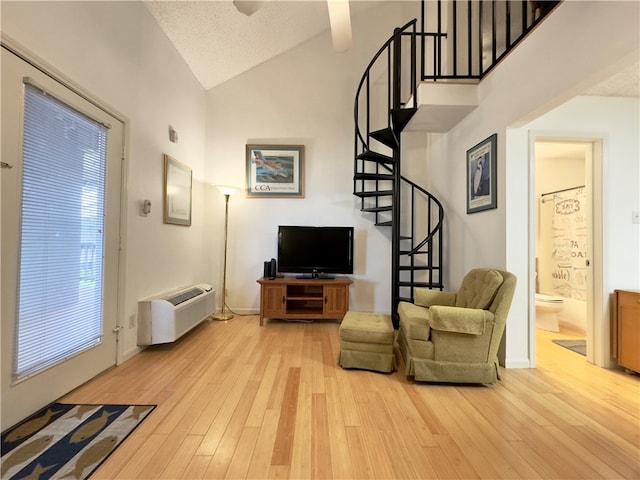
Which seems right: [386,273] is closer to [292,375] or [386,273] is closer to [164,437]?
[292,375]

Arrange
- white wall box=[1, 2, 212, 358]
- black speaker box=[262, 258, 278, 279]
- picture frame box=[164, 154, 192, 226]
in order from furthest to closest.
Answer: black speaker box=[262, 258, 278, 279] → picture frame box=[164, 154, 192, 226] → white wall box=[1, 2, 212, 358]

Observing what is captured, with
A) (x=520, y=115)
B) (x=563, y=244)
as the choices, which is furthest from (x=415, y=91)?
(x=563, y=244)

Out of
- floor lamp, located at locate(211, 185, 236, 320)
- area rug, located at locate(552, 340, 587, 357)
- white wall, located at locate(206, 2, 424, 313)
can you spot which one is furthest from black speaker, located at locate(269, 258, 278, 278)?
area rug, located at locate(552, 340, 587, 357)

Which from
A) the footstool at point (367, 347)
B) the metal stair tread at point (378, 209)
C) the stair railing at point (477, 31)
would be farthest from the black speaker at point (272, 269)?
the stair railing at point (477, 31)

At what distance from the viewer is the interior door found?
1.50 meters

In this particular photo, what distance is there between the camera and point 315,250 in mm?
3844

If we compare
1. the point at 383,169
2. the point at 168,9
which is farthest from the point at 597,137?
the point at 168,9

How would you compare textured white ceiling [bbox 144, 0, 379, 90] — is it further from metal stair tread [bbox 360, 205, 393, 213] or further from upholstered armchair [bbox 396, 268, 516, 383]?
upholstered armchair [bbox 396, 268, 516, 383]

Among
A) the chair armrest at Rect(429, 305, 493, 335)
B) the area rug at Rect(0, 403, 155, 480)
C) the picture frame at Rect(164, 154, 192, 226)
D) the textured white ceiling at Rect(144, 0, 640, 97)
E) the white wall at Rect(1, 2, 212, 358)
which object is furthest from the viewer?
the picture frame at Rect(164, 154, 192, 226)

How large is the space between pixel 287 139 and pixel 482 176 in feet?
8.67

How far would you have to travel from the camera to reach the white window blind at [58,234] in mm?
1629

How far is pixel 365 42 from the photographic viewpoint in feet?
13.3

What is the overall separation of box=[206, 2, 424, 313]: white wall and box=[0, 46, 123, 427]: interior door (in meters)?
1.82

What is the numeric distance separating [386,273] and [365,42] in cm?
339
